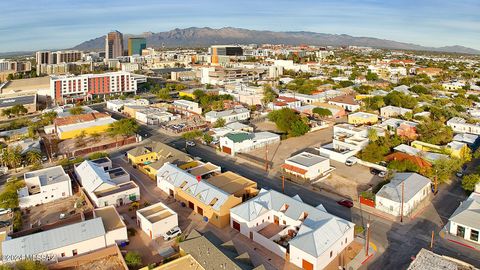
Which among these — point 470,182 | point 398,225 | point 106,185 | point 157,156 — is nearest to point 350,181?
point 398,225

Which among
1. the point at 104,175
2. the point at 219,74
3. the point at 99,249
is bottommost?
the point at 99,249

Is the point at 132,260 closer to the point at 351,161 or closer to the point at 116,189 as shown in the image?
the point at 116,189

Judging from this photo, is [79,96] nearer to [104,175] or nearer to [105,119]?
[105,119]

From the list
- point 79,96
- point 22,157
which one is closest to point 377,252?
point 22,157

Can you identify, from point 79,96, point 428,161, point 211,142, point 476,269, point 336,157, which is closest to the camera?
point 476,269

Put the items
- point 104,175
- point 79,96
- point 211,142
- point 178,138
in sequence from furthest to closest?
point 79,96, point 178,138, point 211,142, point 104,175
